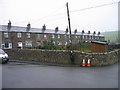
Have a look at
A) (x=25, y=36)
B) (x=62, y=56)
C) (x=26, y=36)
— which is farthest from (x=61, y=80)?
(x=26, y=36)

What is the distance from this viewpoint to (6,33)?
40344mm

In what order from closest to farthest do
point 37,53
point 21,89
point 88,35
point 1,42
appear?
point 21,89, point 37,53, point 1,42, point 88,35

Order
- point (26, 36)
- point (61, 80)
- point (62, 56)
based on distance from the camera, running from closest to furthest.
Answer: point (61, 80)
point (62, 56)
point (26, 36)

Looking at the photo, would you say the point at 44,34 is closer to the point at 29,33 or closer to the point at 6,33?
the point at 29,33

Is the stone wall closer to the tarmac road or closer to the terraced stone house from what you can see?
the tarmac road

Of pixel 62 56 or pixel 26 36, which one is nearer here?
pixel 62 56

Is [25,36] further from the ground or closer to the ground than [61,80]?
further from the ground

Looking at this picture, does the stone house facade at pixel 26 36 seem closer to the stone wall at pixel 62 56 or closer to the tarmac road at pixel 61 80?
the stone wall at pixel 62 56

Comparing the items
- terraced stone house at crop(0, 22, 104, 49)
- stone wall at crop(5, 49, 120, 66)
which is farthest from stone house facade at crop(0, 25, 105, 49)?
stone wall at crop(5, 49, 120, 66)

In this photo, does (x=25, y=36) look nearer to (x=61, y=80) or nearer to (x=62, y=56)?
(x=62, y=56)

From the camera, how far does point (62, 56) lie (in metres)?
16.1

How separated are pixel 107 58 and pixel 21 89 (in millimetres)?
9620

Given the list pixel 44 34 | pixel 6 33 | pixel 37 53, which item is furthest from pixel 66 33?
pixel 37 53

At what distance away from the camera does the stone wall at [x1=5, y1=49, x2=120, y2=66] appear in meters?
13.8
